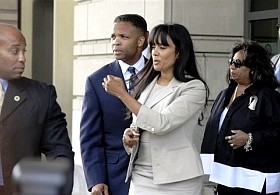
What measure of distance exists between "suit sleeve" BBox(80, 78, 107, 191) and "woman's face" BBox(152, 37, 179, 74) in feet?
2.62

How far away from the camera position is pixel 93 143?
17.1ft

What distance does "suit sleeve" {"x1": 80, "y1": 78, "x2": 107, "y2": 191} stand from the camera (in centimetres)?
515

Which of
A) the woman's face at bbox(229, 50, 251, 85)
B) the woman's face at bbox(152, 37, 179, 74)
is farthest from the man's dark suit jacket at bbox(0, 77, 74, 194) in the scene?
the woman's face at bbox(229, 50, 251, 85)

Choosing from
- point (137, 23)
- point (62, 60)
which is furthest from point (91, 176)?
point (62, 60)

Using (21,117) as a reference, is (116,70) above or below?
above

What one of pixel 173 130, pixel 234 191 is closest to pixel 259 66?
pixel 234 191

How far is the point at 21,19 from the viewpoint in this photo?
48.8 ft

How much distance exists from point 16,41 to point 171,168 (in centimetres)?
115

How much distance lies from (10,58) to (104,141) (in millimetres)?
1356

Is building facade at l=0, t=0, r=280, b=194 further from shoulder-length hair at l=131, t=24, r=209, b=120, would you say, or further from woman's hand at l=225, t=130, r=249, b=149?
shoulder-length hair at l=131, t=24, r=209, b=120

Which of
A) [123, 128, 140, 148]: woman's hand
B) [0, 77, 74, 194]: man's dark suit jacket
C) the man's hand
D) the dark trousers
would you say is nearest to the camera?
[0, 77, 74, 194]: man's dark suit jacket

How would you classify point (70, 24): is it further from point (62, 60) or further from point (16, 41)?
point (16, 41)

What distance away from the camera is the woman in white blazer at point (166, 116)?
4363 millimetres

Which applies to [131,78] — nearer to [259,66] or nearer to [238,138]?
[238,138]
